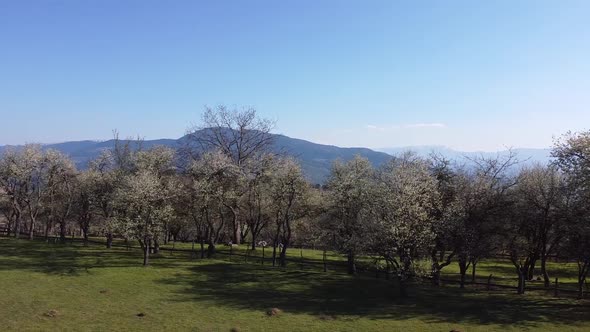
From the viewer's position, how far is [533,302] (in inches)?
1818

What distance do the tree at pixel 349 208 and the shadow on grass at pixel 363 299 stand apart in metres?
5.26

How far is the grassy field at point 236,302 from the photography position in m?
37.2

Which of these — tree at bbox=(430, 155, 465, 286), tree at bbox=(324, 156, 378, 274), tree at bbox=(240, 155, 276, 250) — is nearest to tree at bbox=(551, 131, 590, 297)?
tree at bbox=(430, 155, 465, 286)

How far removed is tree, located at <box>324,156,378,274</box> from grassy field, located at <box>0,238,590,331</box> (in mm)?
5314

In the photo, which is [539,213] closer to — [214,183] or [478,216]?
[478,216]

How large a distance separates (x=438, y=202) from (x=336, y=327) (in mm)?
22237

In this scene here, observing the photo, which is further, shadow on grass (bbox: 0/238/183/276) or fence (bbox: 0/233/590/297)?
shadow on grass (bbox: 0/238/183/276)

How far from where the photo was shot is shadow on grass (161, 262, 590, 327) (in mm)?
41028

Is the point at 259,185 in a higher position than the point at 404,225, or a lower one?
higher

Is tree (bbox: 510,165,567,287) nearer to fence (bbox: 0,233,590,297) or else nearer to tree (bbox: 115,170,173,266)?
fence (bbox: 0,233,590,297)

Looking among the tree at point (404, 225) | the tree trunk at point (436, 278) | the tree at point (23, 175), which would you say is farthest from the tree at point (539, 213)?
the tree at point (23, 175)

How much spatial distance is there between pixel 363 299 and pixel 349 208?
1388 cm

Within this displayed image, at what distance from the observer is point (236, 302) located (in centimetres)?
4491

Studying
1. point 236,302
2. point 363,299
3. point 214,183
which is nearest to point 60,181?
point 214,183
